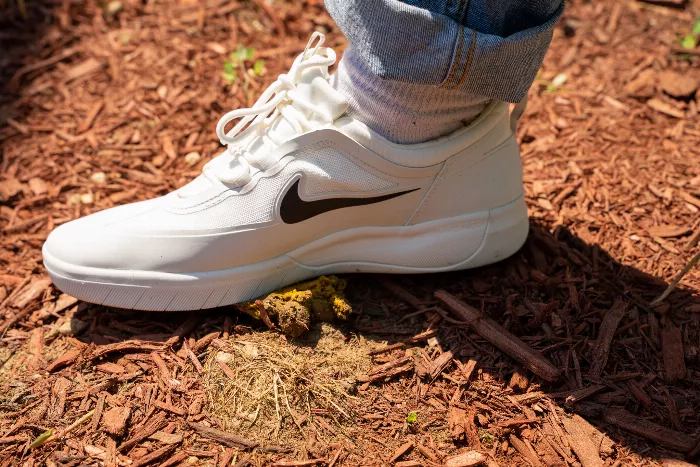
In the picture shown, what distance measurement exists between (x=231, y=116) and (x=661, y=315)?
53.6 inches

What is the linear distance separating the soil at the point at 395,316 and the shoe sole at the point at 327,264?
9cm

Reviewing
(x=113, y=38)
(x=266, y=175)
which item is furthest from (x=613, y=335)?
(x=113, y=38)

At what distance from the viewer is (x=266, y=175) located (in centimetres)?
170

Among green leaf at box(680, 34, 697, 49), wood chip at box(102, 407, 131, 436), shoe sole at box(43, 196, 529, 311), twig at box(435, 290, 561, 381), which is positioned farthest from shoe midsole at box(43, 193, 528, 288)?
green leaf at box(680, 34, 697, 49)

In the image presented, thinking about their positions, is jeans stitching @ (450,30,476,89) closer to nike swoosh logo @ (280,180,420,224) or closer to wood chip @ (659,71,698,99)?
nike swoosh logo @ (280,180,420,224)

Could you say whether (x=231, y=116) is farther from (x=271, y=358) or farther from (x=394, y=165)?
(x=271, y=358)

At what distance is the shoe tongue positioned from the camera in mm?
1670

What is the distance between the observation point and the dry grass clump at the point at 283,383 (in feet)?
5.16

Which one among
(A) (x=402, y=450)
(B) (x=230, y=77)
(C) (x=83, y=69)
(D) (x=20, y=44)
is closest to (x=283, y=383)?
(A) (x=402, y=450)

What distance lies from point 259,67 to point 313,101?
3.51ft

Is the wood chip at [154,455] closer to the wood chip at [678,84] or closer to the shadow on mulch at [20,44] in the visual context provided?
the shadow on mulch at [20,44]

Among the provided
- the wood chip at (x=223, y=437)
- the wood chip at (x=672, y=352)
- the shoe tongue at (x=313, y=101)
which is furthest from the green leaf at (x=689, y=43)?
the wood chip at (x=223, y=437)

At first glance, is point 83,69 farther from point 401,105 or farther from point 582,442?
point 582,442

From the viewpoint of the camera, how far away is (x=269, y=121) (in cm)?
175
